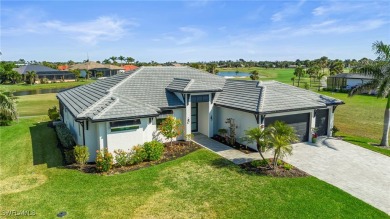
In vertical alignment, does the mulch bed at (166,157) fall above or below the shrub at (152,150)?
below

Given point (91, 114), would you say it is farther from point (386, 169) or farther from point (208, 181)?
point (386, 169)

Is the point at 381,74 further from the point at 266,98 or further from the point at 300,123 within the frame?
the point at 266,98

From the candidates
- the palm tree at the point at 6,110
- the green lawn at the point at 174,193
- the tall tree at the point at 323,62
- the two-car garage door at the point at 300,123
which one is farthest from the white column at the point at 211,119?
the tall tree at the point at 323,62

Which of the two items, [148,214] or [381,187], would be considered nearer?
[148,214]

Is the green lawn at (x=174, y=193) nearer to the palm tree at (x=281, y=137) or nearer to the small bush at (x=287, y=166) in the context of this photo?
the small bush at (x=287, y=166)

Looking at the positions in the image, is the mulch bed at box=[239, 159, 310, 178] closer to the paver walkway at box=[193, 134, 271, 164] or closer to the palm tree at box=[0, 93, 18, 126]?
the paver walkway at box=[193, 134, 271, 164]

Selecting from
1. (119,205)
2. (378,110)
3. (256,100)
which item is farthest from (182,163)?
(378,110)
